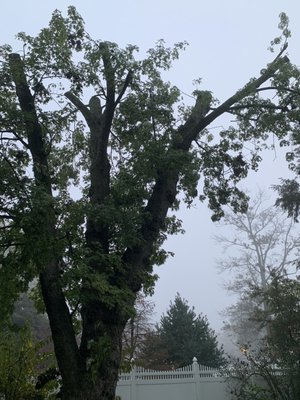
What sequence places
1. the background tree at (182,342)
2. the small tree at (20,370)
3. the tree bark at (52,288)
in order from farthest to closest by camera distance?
the background tree at (182,342) → the small tree at (20,370) → the tree bark at (52,288)

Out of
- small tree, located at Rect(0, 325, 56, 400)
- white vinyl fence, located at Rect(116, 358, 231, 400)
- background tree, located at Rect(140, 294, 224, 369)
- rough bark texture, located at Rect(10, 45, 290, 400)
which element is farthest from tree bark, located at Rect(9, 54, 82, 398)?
background tree, located at Rect(140, 294, 224, 369)

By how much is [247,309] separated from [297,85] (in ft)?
102

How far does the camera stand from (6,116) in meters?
8.27

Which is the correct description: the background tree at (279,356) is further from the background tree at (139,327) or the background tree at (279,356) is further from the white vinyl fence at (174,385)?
the background tree at (139,327)

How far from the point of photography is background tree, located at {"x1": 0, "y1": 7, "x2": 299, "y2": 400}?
7.34 m

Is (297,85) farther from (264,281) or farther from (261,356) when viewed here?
(264,281)

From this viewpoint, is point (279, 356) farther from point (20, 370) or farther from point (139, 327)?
point (139, 327)

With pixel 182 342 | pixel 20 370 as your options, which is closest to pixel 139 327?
pixel 182 342

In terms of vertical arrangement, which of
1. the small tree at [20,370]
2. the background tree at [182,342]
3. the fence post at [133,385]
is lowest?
the small tree at [20,370]

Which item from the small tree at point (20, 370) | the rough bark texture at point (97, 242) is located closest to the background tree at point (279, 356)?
the rough bark texture at point (97, 242)

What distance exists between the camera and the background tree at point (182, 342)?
20.5 m

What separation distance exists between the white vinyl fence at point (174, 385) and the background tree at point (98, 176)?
5.87 metres

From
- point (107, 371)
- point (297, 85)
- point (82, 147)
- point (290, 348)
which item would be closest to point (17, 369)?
point (107, 371)

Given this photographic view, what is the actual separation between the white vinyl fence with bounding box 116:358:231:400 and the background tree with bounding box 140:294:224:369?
459cm
